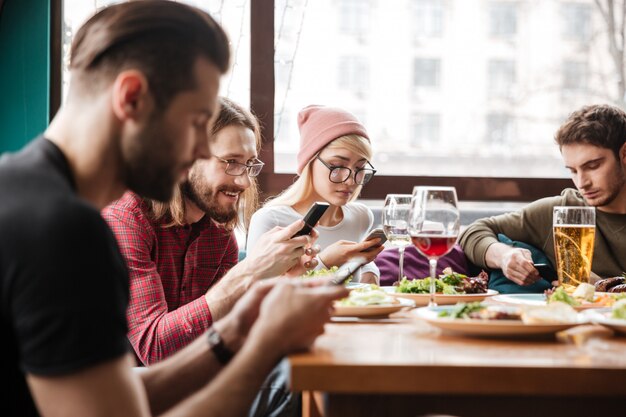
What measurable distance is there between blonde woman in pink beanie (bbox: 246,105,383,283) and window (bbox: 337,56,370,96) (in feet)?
2.42

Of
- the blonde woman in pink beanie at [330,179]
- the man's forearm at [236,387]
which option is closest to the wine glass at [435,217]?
the man's forearm at [236,387]

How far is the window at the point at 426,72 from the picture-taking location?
4.08 meters

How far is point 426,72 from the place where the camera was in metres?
4.09

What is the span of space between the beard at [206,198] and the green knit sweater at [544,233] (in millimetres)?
1329

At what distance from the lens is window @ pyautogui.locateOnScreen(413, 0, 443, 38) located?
4102 mm

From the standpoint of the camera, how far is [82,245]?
958 millimetres

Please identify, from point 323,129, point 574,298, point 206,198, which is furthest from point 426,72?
point 574,298

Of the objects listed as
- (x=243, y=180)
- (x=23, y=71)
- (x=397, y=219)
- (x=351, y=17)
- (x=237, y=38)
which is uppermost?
(x=351, y=17)

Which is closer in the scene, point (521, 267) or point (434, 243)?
point (434, 243)

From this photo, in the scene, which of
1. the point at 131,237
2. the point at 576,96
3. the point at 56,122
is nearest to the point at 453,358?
the point at 56,122

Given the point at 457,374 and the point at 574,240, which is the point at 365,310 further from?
the point at 574,240

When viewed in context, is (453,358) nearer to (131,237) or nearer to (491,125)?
(131,237)

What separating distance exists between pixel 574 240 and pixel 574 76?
2.49 meters

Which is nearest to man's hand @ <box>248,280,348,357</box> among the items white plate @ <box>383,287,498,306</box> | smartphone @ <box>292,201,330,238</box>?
white plate @ <box>383,287,498,306</box>
